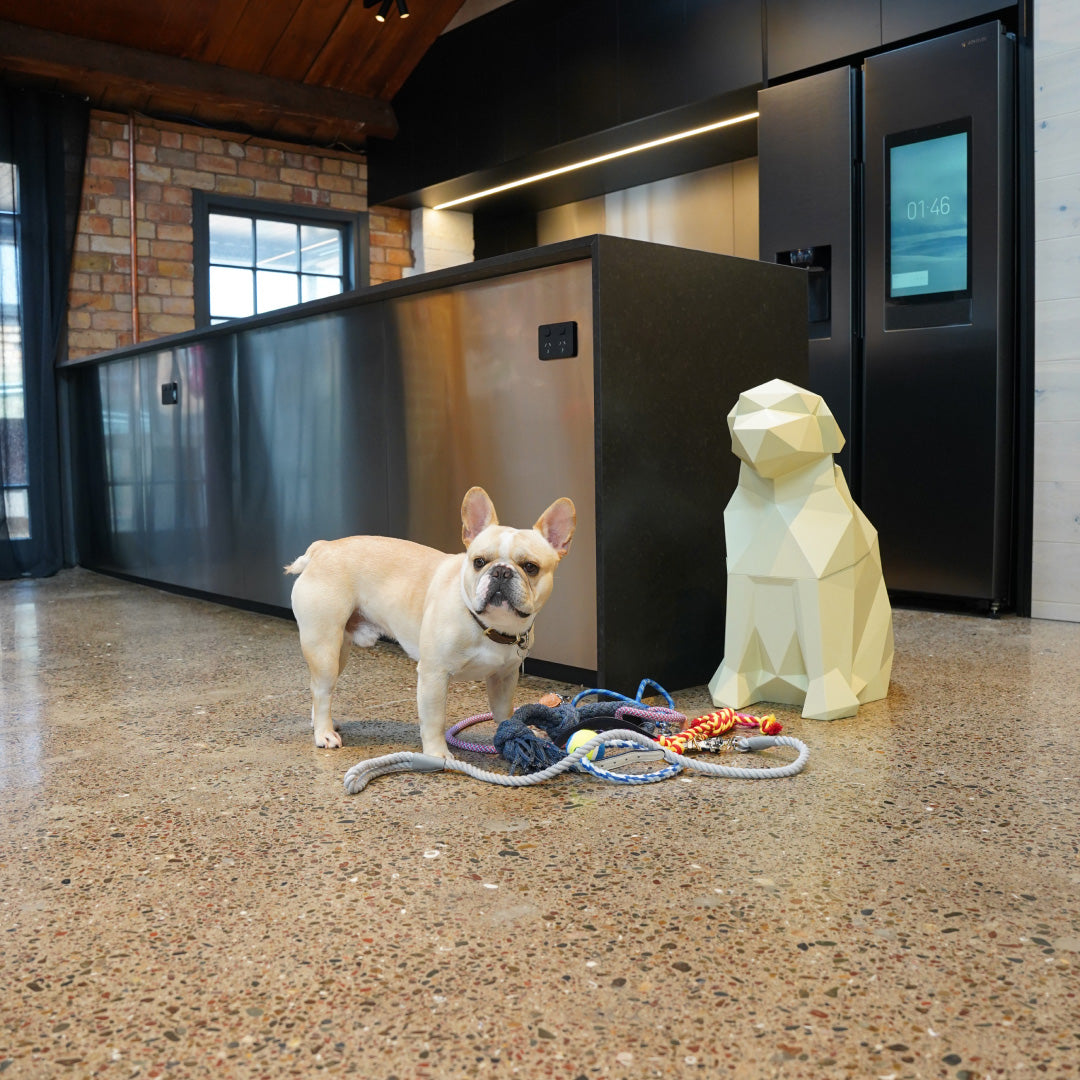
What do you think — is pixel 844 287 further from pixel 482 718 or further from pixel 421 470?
pixel 482 718

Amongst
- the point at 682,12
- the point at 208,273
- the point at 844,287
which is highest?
the point at 682,12

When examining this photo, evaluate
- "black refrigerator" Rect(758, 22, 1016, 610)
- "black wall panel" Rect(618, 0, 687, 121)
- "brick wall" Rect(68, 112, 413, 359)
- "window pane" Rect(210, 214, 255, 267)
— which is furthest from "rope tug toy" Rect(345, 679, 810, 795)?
"window pane" Rect(210, 214, 255, 267)

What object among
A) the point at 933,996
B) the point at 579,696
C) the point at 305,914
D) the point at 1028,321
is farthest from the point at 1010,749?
the point at 1028,321

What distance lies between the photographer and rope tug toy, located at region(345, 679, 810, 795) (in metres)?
1.57

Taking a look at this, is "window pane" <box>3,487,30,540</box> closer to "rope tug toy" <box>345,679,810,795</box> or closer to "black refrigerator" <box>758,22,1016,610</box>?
"black refrigerator" <box>758,22,1016,610</box>

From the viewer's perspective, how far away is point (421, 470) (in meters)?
2.65

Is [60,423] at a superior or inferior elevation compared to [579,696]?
superior

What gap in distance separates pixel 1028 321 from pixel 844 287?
0.63 metres

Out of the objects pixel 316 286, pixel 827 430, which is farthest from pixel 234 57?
pixel 827 430

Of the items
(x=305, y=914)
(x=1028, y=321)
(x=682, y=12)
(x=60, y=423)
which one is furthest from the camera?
(x=60, y=423)

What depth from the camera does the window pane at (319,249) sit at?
6.16 metres

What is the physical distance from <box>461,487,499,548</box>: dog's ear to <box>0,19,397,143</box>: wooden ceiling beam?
4420 mm

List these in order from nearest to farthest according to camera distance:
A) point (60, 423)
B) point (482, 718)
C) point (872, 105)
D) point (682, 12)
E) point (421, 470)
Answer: point (482, 718), point (421, 470), point (872, 105), point (682, 12), point (60, 423)

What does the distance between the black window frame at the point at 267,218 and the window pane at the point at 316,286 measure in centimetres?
8
